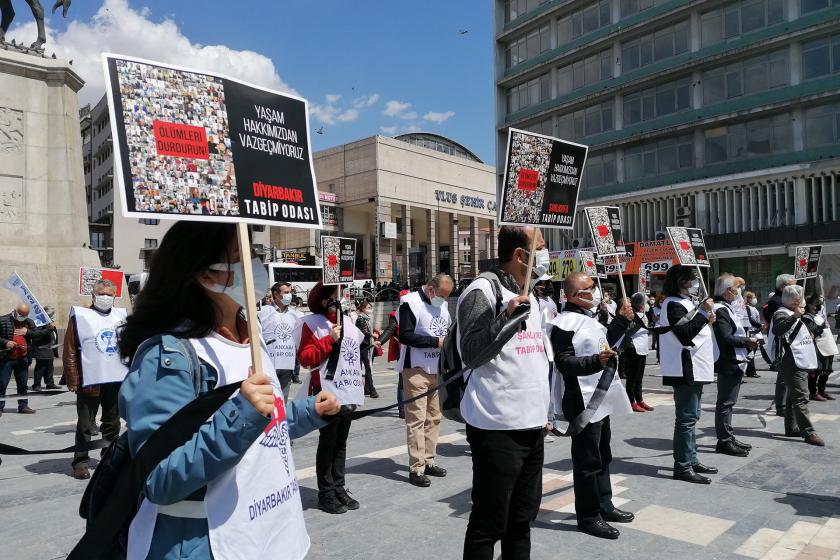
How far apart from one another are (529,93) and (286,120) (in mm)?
43760

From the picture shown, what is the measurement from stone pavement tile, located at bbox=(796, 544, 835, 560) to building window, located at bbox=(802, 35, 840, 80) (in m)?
31.1

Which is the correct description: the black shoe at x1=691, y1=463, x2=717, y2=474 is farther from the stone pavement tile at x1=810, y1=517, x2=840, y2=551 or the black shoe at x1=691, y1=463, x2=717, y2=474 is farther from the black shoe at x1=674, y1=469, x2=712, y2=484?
the stone pavement tile at x1=810, y1=517, x2=840, y2=551

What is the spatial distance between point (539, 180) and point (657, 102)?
34.4 meters

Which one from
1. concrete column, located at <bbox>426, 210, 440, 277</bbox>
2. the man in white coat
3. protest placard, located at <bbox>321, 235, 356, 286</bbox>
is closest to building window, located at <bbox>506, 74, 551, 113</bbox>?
concrete column, located at <bbox>426, 210, 440, 277</bbox>

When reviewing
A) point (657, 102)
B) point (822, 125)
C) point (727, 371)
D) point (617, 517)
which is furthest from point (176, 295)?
point (657, 102)

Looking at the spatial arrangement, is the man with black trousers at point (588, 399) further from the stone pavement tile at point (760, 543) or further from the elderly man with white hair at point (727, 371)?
the elderly man with white hair at point (727, 371)

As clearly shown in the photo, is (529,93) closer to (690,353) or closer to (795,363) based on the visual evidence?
(795,363)

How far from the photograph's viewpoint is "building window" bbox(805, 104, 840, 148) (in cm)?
2903

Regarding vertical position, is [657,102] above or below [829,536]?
above

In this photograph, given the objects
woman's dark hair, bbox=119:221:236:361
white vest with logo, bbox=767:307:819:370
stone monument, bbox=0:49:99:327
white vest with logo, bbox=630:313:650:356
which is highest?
stone monument, bbox=0:49:99:327

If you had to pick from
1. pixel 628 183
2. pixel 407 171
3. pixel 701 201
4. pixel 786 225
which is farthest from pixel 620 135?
pixel 407 171

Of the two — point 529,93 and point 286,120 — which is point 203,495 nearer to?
point 286,120

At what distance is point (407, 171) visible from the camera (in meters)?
63.8

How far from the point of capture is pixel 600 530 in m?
4.77
